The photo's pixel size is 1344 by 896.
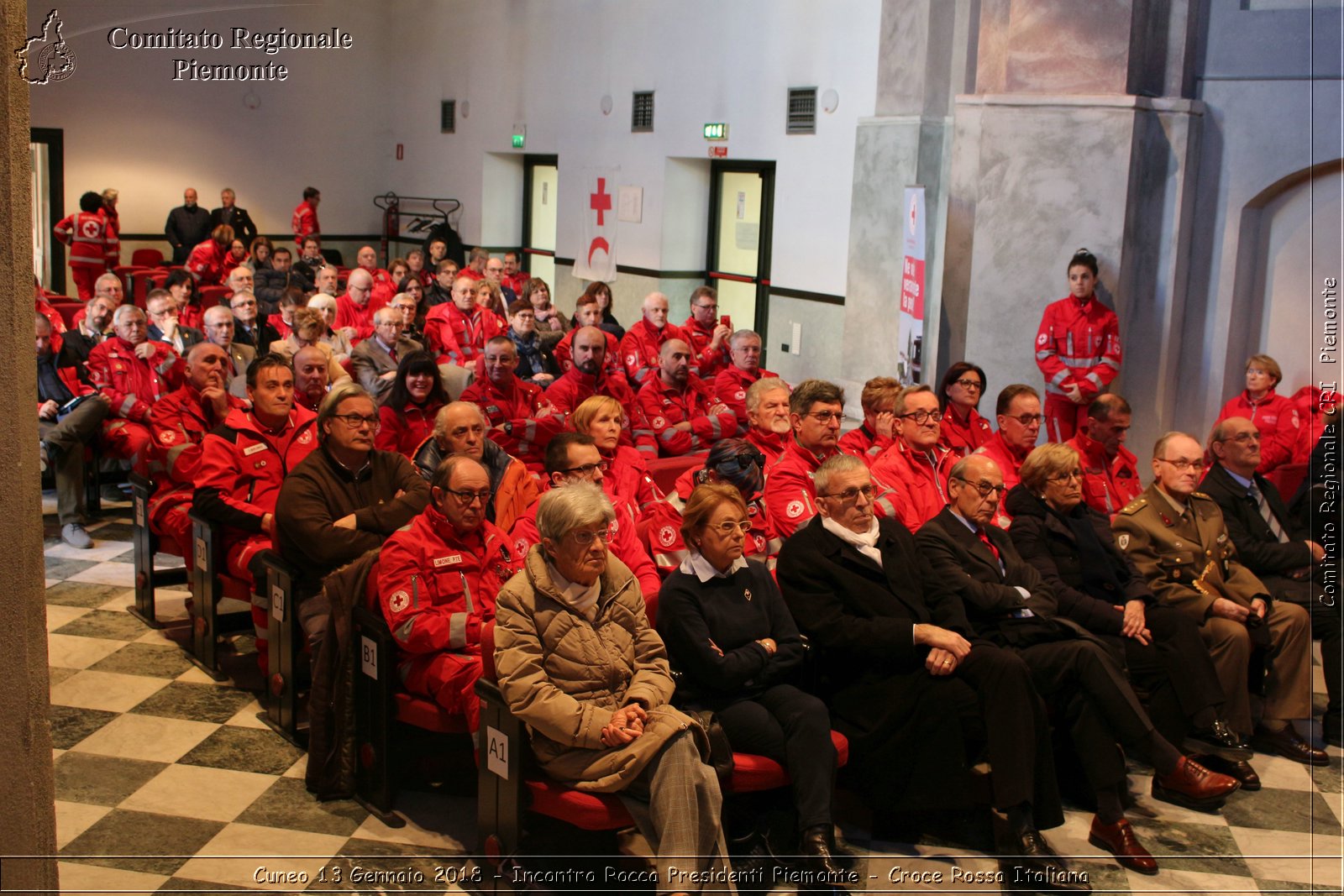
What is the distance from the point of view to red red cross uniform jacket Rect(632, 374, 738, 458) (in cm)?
670

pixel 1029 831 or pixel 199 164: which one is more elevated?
pixel 199 164

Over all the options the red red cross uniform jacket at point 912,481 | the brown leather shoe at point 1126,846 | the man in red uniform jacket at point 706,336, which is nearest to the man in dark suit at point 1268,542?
the red red cross uniform jacket at point 912,481

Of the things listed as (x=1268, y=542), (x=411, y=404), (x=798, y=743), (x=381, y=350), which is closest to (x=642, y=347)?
(x=381, y=350)

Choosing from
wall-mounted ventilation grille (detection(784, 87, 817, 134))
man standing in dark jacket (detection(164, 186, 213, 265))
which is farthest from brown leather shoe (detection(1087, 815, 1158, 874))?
man standing in dark jacket (detection(164, 186, 213, 265))

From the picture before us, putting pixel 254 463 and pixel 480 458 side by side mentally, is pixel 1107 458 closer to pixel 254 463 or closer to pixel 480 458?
pixel 480 458

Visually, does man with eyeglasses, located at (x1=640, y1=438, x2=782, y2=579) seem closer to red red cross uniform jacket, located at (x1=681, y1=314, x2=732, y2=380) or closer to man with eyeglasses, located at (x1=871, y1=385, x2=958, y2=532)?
man with eyeglasses, located at (x1=871, y1=385, x2=958, y2=532)

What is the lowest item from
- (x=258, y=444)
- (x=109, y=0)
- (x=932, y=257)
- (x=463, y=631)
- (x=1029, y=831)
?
(x=1029, y=831)

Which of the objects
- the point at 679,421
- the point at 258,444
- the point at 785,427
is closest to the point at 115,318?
the point at 258,444

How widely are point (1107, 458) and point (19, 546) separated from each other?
451 cm

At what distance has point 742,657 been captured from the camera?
11.9 feet

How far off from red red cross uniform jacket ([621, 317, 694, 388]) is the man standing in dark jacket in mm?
9699

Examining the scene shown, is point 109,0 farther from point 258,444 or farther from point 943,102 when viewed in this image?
point 258,444

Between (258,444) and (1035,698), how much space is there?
309 centimetres

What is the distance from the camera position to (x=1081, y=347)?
7.69 m
